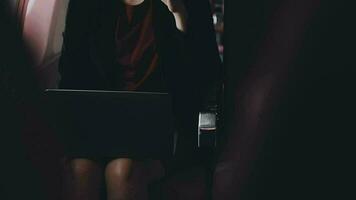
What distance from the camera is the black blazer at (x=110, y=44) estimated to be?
5.24 ft

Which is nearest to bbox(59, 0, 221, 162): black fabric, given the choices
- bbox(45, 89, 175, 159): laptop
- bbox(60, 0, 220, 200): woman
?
bbox(60, 0, 220, 200): woman

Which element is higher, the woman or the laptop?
the woman

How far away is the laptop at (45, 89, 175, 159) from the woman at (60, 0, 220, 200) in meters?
0.10

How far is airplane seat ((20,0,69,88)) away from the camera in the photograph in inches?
64.2

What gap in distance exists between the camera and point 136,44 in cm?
161

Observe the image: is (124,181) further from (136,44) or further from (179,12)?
(179,12)

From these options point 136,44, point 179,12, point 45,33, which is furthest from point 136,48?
point 45,33

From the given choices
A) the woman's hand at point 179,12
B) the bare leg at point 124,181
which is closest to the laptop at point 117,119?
the bare leg at point 124,181

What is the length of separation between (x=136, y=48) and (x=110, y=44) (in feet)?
0.25

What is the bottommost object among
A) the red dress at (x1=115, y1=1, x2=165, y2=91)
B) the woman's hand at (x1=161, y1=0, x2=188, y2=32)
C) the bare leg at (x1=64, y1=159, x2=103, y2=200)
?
the bare leg at (x1=64, y1=159, x2=103, y2=200)

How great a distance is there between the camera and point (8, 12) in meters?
1.64

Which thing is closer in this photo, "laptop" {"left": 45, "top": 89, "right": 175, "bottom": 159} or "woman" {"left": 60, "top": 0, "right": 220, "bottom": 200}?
"laptop" {"left": 45, "top": 89, "right": 175, "bottom": 159}

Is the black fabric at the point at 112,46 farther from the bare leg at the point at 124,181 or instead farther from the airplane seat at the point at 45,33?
the bare leg at the point at 124,181

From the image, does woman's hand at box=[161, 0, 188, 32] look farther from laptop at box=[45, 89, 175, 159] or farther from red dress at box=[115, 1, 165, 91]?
laptop at box=[45, 89, 175, 159]
